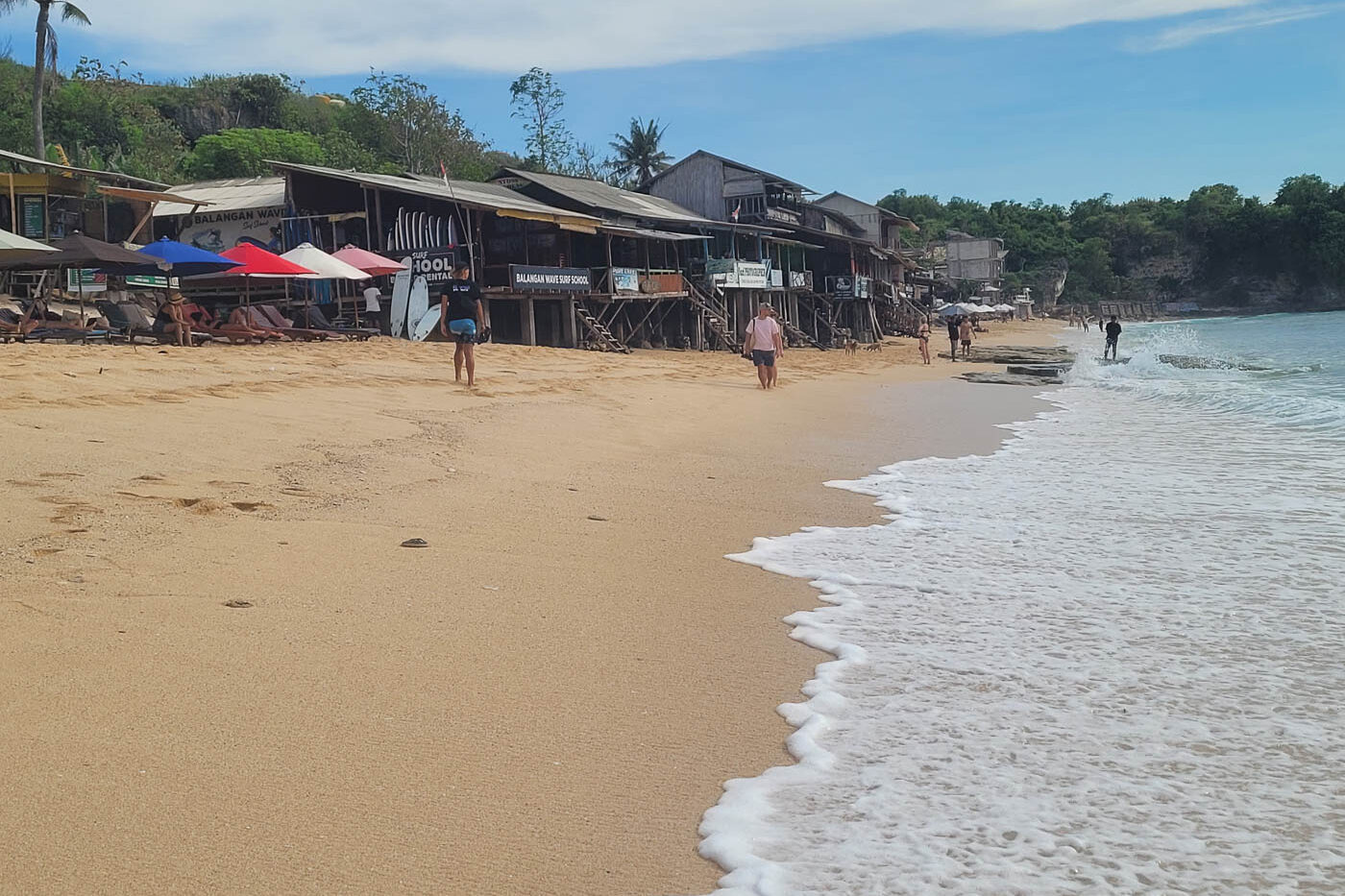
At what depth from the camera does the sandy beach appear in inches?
99.0

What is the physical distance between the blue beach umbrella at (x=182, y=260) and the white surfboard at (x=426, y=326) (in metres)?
4.58

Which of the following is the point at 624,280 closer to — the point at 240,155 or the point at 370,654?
the point at 240,155

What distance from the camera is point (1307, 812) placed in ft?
9.10

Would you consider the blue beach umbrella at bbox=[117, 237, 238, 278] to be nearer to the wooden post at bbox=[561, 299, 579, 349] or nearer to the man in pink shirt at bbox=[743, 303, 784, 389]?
the wooden post at bbox=[561, 299, 579, 349]

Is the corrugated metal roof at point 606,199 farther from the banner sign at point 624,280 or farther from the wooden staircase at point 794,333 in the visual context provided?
the wooden staircase at point 794,333

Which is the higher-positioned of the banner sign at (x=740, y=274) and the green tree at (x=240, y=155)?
the green tree at (x=240, y=155)

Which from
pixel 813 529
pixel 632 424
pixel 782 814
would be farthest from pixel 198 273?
pixel 782 814

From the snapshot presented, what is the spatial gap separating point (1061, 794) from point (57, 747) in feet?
8.78

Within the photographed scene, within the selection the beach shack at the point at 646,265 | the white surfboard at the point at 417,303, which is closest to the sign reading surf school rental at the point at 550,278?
the beach shack at the point at 646,265

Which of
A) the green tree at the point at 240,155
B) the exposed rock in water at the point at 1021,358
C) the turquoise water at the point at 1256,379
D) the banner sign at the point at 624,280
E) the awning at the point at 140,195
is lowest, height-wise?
the turquoise water at the point at 1256,379

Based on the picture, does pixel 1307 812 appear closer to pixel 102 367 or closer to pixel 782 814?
pixel 782 814

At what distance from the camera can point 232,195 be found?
29062 mm

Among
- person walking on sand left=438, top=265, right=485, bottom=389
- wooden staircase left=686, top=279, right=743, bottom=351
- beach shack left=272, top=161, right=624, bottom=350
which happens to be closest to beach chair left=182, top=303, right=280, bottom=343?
beach shack left=272, top=161, right=624, bottom=350

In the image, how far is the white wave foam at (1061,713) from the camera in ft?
8.49
